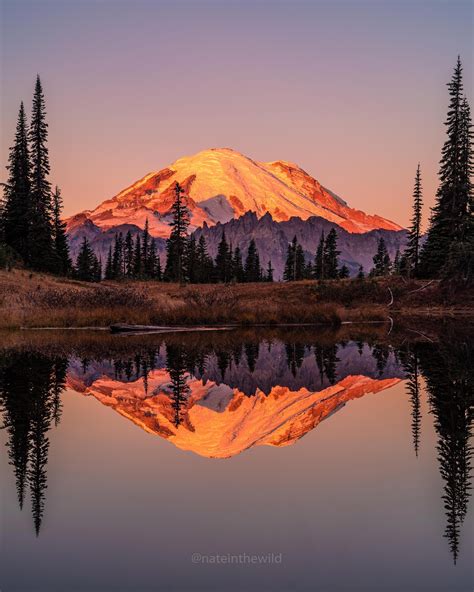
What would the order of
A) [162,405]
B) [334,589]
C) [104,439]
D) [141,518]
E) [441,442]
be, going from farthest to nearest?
[162,405] → [104,439] → [441,442] → [141,518] → [334,589]

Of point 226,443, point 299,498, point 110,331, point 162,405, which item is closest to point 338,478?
point 299,498

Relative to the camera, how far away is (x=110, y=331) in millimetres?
33969

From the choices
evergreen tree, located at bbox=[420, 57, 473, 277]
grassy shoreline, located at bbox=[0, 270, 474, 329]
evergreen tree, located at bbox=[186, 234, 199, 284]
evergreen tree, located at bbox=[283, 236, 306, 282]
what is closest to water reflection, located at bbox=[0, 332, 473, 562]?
grassy shoreline, located at bbox=[0, 270, 474, 329]

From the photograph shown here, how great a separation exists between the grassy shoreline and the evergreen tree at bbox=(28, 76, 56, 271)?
885cm

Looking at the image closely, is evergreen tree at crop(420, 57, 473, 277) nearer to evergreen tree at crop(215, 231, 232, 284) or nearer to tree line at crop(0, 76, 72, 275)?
tree line at crop(0, 76, 72, 275)

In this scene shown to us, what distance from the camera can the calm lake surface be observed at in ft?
19.8

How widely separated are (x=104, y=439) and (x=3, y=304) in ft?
91.5

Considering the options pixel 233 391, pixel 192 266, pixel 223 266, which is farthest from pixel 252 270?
pixel 233 391

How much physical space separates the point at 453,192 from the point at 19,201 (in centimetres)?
3698

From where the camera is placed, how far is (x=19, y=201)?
63469mm

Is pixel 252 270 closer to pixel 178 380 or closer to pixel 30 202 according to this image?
pixel 30 202

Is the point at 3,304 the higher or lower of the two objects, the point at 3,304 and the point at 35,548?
the higher

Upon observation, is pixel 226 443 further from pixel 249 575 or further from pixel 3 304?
pixel 3 304

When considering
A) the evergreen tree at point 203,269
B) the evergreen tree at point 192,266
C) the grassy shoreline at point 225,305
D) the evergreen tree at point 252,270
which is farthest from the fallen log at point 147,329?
the evergreen tree at point 252,270
